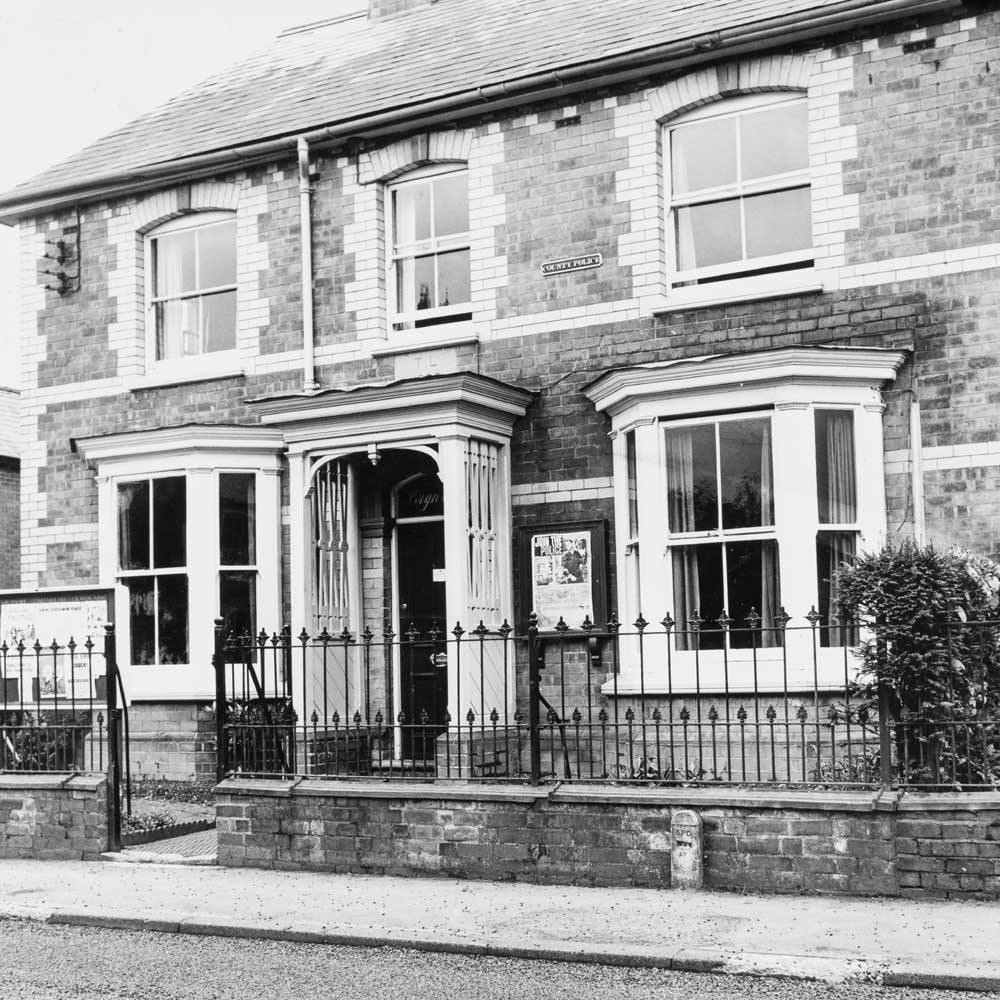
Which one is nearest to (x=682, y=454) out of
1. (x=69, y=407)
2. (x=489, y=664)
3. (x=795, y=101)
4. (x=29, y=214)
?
(x=489, y=664)

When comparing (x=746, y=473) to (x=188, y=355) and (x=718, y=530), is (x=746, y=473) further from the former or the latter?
(x=188, y=355)

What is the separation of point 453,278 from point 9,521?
1314 cm

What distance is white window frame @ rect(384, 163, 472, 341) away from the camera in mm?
13992

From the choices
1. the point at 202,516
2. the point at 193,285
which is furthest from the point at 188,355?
the point at 202,516

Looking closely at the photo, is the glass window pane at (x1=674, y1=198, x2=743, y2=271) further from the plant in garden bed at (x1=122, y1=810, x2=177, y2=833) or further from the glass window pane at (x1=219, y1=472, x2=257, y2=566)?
the plant in garden bed at (x1=122, y1=810, x2=177, y2=833)

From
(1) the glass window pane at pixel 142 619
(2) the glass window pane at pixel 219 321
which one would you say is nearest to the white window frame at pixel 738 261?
(2) the glass window pane at pixel 219 321

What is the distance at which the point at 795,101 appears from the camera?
12.6 metres

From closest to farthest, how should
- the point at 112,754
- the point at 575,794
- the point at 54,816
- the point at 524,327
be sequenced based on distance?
the point at 575,794 → the point at 112,754 → the point at 54,816 → the point at 524,327

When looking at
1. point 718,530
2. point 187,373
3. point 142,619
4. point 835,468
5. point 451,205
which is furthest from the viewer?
point 187,373

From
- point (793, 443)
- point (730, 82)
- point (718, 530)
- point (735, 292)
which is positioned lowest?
point (718, 530)

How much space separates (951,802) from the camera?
27.0ft

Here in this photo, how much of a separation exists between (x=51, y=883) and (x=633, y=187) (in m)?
7.72

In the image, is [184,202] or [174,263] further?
[174,263]

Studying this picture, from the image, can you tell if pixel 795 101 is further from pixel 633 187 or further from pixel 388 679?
pixel 388 679
